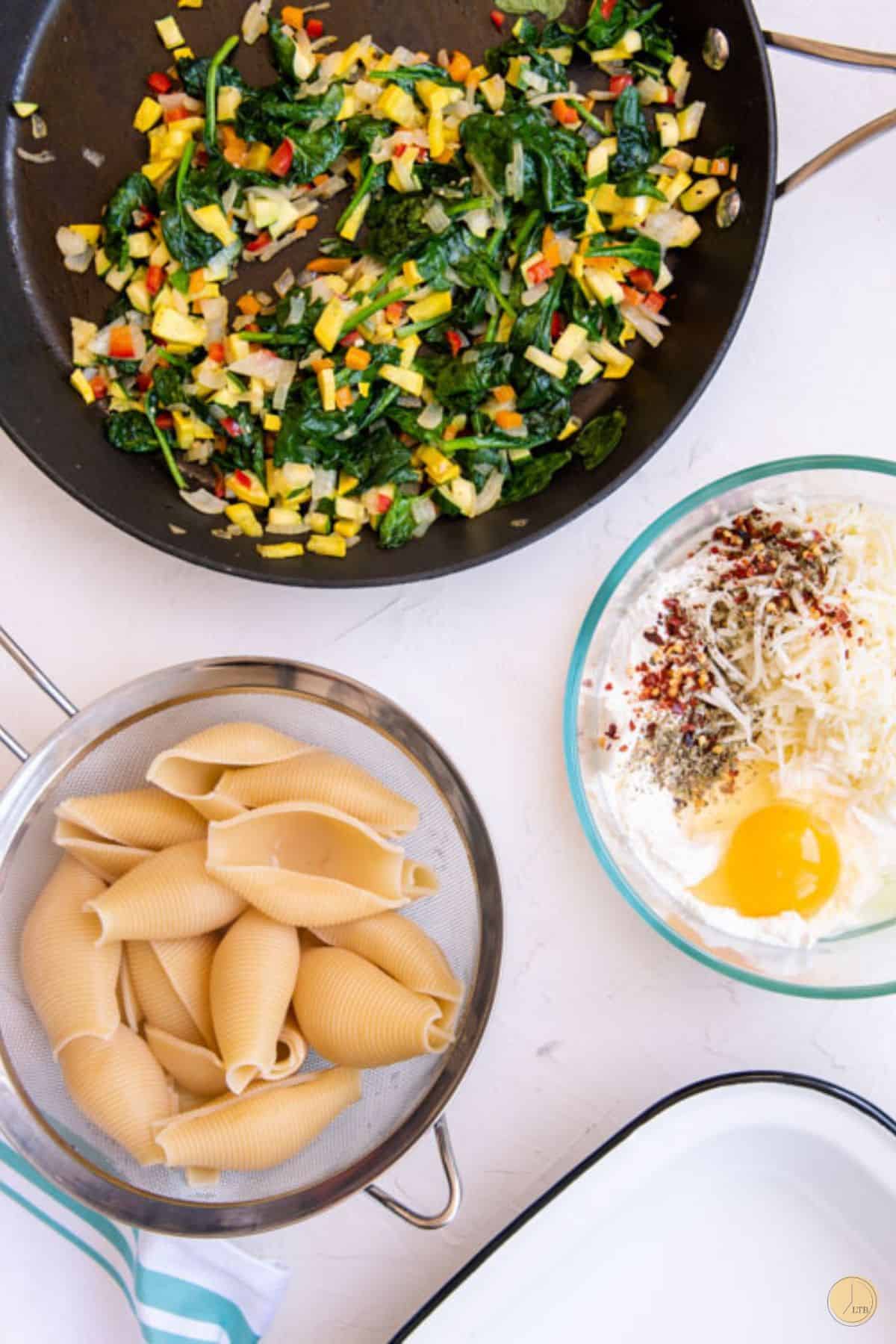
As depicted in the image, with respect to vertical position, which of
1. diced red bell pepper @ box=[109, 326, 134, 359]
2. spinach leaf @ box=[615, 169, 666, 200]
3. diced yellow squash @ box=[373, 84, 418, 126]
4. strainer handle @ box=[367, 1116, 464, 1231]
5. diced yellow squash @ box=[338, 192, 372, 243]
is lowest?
strainer handle @ box=[367, 1116, 464, 1231]

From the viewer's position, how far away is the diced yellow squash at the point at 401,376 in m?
2.00

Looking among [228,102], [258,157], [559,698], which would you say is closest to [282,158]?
[258,157]

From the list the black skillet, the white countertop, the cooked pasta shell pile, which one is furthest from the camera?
the white countertop

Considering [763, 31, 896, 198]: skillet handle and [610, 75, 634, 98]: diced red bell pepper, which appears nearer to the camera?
[763, 31, 896, 198]: skillet handle

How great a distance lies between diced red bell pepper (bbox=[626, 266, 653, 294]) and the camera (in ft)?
6.61

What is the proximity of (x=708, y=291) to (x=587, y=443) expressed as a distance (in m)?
0.33

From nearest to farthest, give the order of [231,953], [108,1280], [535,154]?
1. [231,953]
2. [535,154]
3. [108,1280]

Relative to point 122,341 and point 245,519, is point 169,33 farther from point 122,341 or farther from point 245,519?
point 245,519

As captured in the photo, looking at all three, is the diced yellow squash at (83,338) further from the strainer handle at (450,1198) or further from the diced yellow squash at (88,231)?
the strainer handle at (450,1198)

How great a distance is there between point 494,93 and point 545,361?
473 millimetres

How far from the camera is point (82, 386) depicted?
6.75 feet

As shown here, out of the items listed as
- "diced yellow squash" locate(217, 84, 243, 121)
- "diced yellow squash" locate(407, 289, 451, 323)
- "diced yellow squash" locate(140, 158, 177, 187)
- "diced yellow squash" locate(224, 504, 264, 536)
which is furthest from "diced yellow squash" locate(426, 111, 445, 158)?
"diced yellow squash" locate(224, 504, 264, 536)

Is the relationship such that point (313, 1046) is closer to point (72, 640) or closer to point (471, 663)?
point (471, 663)

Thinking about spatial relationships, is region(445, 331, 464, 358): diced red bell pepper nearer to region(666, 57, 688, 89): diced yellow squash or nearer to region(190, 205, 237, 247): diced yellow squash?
region(190, 205, 237, 247): diced yellow squash
